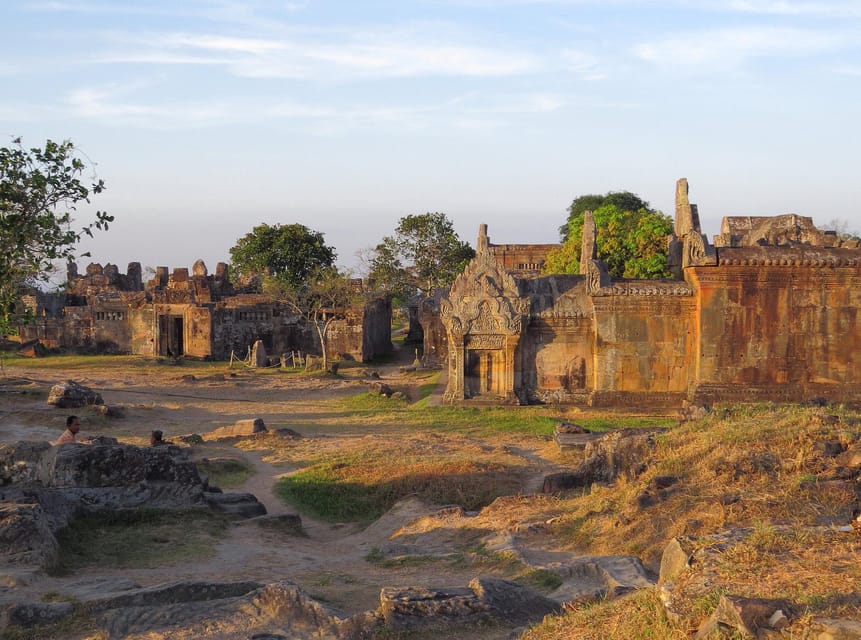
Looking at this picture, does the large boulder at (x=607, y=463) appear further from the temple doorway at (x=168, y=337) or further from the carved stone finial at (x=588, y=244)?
the temple doorway at (x=168, y=337)

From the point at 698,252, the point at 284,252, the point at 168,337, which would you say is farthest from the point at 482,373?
the point at 284,252

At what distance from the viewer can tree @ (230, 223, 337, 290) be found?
51688mm

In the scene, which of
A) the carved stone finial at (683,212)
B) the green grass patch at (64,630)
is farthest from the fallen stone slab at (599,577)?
the carved stone finial at (683,212)

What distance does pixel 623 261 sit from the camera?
34781mm

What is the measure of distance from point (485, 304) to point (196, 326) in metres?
18.5

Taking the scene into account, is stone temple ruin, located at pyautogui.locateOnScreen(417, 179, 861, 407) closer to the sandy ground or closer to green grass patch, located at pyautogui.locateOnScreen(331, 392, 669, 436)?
green grass patch, located at pyautogui.locateOnScreen(331, 392, 669, 436)

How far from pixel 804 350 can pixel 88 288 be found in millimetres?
35689

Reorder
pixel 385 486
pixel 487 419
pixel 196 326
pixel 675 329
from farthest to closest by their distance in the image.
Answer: pixel 196 326
pixel 675 329
pixel 487 419
pixel 385 486

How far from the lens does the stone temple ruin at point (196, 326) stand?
119ft

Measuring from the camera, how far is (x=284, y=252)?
170 ft

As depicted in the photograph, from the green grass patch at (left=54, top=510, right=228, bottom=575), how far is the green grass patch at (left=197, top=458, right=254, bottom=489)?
341 centimetres

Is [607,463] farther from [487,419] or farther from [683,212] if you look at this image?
[683,212]

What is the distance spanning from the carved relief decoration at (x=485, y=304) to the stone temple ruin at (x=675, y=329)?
24mm

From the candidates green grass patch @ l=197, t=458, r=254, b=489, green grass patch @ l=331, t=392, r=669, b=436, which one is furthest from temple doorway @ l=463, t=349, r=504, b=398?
green grass patch @ l=197, t=458, r=254, b=489
